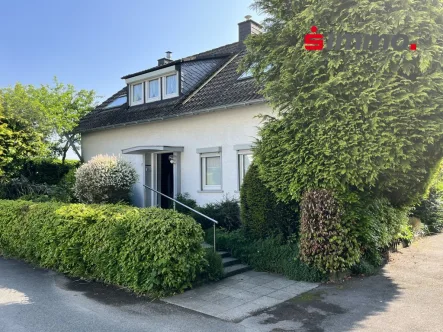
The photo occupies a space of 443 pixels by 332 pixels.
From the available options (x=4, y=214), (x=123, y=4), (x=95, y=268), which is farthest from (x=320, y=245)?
(x=123, y=4)

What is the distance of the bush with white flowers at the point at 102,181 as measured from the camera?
12.7m

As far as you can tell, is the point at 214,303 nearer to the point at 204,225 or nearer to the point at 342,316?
the point at 342,316

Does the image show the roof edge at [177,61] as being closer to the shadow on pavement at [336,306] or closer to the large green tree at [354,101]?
the large green tree at [354,101]

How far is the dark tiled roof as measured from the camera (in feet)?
39.9

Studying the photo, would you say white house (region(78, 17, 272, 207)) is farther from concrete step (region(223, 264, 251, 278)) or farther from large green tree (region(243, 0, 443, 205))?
concrete step (region(223, 264, 251, 278))

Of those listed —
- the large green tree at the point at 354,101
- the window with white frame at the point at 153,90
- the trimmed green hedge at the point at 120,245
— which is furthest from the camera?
the window with white frame at the point at 153,90

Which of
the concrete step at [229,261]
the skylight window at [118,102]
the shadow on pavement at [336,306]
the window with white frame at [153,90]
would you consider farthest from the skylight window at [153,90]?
the shadow on pavement at [336,306]

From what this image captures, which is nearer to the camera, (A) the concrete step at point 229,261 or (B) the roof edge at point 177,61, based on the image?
(A) the concrete step at point 229,261

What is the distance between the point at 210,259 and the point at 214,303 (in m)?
1.37

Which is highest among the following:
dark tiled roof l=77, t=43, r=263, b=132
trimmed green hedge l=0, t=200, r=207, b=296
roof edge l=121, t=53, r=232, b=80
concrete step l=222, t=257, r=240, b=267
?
roof edge l=121, t=53, r=232, b=80

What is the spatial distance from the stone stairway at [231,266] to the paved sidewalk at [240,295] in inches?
5.8

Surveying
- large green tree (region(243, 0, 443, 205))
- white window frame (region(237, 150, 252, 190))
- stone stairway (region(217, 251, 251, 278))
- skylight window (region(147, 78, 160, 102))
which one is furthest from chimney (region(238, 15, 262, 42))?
stone stairway (region(217, 251, 251, 278))

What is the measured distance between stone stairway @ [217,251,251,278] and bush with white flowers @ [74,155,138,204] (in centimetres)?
548

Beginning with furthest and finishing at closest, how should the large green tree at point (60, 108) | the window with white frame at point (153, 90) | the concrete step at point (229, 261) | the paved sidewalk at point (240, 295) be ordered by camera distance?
the large green tree at point (60, 108) → the window with white frame at point (153, 90) → the concrete step at point (229, 261) → the paved sidewalk at point (240, 295)
